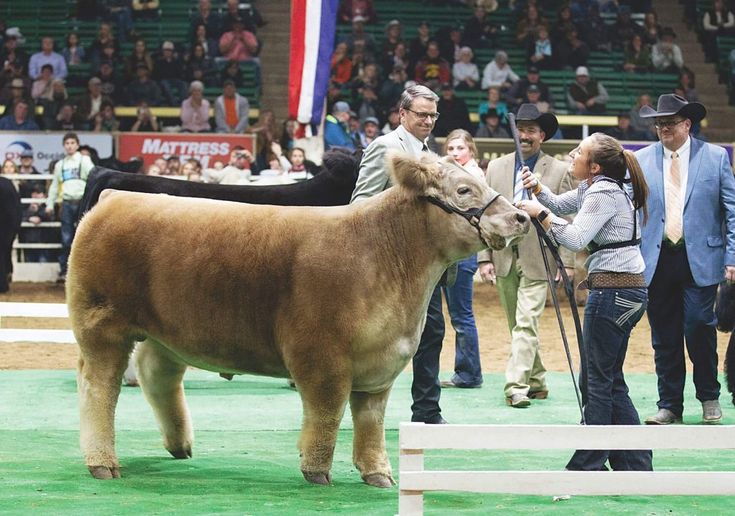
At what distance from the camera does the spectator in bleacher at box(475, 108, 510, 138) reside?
22.0 metres

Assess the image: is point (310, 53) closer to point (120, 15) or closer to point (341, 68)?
point (341, 68)

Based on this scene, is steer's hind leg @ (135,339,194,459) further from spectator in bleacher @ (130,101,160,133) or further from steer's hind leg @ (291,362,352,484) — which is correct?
spectator in bleacher @ (130,101,160,133)

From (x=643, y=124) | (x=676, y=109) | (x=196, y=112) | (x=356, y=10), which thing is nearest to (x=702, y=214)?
(x=676, y=109)

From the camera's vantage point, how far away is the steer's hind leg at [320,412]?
6762 millimetres

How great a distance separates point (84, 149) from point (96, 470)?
43.7 feet

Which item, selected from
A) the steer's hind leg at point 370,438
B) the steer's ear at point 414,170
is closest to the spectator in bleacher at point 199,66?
the steer's ear at point 414,170

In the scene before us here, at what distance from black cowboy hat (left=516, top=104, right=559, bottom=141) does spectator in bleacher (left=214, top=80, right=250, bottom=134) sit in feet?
43.8

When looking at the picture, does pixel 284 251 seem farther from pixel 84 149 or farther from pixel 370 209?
pixel 84 149

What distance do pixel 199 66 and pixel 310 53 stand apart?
32.1 ft

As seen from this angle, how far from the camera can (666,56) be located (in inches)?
1047

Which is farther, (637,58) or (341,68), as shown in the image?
(637,58)

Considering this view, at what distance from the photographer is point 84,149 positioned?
19781 mm

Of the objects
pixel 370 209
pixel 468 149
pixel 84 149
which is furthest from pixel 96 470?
pixel 84 149

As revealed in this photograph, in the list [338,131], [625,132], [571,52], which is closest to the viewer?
[338,131]
